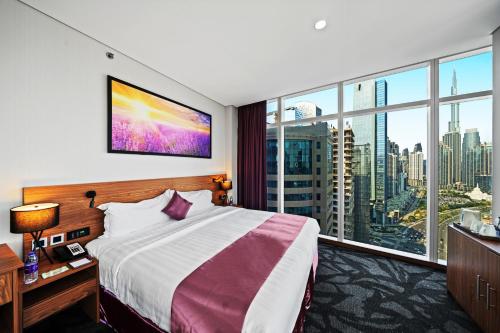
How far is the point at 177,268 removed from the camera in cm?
140

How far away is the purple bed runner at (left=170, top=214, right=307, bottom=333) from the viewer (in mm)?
1003

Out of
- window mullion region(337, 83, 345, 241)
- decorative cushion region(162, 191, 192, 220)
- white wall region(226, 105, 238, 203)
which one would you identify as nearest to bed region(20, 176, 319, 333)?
decorative cushion region(162, 191, 192, 220)

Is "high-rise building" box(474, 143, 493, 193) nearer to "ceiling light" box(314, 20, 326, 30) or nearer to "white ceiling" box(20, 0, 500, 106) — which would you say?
"white ceiling" box(20, 0, 500, 106)

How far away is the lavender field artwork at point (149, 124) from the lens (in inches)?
88.7

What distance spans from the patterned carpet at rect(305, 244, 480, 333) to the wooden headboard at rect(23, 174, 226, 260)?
240 centimetres

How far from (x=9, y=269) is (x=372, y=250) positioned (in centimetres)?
404

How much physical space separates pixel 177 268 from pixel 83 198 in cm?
141

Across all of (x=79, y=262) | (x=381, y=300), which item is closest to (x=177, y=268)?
(x=79, y=262)

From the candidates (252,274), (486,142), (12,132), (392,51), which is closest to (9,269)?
(12,132)

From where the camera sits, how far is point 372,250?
3016 mm

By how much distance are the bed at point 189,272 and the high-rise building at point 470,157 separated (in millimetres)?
2167

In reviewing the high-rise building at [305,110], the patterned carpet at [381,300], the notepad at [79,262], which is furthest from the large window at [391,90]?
the notepad at [79,262]

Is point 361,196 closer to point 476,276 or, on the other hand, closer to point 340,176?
point 340,176

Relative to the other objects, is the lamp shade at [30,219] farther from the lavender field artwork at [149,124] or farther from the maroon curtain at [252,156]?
the maroon curtain at [252,156]
